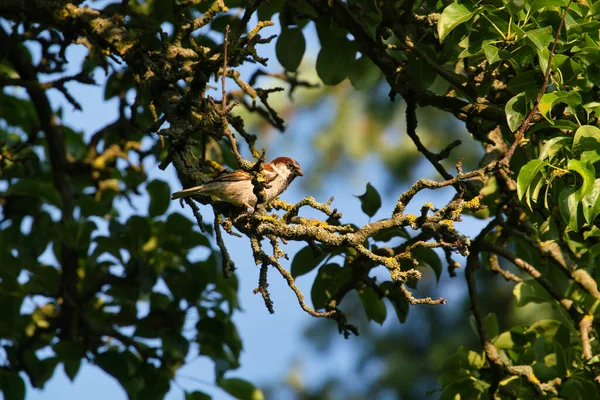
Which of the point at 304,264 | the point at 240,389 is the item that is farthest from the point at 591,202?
the point at 240,389

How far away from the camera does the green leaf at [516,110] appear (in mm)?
2721

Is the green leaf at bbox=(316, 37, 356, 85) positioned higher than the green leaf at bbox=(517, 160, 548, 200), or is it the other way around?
the green leaf at bbox=(316, 37, 356, 85)

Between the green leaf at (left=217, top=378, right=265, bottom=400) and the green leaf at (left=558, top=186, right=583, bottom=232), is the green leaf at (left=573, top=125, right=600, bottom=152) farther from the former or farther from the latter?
the green leaf at (left=217, top=378, right=265, bottom=400)

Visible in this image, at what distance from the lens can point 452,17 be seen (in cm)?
274

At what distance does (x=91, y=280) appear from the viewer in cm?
514

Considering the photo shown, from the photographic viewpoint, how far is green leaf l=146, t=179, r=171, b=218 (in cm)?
476

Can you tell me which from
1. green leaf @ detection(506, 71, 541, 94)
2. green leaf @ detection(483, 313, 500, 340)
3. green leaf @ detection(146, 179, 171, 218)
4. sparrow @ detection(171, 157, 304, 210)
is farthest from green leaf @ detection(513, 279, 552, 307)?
green leaf @ detection(146, 179, 171, 218)

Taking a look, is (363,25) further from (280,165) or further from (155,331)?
(155,331)

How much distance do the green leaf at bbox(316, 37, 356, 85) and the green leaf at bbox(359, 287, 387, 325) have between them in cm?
115

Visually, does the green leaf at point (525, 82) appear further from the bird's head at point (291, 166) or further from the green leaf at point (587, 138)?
the bird's head at point (291, 166)

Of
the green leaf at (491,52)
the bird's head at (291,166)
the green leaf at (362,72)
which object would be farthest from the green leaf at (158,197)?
the green leaf at (491,52)

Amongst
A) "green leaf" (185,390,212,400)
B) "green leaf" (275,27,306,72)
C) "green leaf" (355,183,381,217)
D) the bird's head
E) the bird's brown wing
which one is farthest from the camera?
the bird's head

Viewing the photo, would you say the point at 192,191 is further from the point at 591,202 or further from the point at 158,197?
the point at 158,197

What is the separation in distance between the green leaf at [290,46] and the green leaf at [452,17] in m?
1.45
